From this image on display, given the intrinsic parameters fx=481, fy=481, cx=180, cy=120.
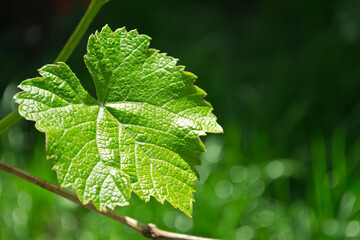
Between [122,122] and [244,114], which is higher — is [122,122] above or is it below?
below

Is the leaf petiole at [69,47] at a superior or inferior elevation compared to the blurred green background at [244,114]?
inferior

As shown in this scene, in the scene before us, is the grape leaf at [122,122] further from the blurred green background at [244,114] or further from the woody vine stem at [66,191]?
the blurred green background at [244,114]

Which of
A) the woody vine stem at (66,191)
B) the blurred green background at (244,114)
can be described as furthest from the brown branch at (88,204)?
the blurred green background at (244,114)

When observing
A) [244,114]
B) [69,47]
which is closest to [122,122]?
[69,47]

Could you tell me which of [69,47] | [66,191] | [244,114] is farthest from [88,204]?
[244,114]

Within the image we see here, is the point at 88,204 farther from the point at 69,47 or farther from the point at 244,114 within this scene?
the point at 244,114

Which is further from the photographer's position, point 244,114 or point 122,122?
point 244,114

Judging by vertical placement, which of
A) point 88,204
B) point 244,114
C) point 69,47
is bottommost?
point 88,204
